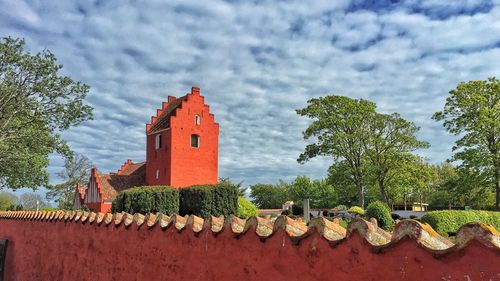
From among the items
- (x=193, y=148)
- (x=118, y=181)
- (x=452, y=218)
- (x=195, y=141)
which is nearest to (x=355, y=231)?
(x=452, y=218)

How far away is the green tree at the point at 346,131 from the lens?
129 feet

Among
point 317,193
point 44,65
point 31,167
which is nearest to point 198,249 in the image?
point 44,65

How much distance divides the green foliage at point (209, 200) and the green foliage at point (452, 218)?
38.3 ft

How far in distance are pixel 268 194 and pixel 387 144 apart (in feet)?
182

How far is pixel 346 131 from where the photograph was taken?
130 ft

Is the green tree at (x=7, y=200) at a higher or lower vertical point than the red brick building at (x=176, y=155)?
lower

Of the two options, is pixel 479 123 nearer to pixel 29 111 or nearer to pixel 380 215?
pixel 380 215

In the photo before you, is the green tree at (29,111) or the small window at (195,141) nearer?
the green tree at (29,111)

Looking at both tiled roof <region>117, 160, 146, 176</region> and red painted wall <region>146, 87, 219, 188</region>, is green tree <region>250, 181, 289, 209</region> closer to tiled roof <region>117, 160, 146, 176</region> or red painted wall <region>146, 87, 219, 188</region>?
tiled roof <region>117, 160, 146, 176</region>

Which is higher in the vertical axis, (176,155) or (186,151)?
(186,151)

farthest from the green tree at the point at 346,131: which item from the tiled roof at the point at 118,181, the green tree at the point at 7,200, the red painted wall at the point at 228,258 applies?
the green tree at the point at 7,200

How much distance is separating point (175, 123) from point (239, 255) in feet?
121

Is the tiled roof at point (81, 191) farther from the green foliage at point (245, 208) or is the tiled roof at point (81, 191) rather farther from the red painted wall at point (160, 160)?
the green foliage at point (245, 208)

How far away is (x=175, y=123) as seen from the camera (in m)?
39.9
